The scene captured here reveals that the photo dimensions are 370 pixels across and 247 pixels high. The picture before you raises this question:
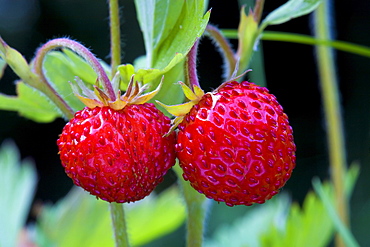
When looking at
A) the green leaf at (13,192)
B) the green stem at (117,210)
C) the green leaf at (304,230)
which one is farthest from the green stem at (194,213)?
the green leaf at (13,192)

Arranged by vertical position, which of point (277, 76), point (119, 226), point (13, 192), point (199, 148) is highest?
point (199, 148)

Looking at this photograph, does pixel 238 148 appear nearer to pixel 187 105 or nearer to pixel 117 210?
pixel 187 105

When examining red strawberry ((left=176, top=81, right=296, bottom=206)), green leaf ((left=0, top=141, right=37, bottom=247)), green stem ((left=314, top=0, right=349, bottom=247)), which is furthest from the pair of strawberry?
green leaf ((left=0, top=141, right=37, bottom=247))

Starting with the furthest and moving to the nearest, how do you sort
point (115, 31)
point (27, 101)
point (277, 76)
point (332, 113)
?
point (277, 76)
point (332, 113)
point (27, 101)
point (115, 31)

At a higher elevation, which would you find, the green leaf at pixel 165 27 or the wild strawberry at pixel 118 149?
the green leaf at pixel 165 27

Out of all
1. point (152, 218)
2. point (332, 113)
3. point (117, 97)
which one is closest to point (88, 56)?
point (117, 97)

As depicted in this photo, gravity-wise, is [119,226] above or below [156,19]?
below

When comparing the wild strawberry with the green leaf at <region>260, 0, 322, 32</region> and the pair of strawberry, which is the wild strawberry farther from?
the green leaf at <region>260, 0, 322, 32</region>

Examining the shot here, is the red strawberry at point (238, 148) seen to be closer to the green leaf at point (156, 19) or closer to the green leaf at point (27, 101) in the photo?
the green leaf at point (156, 19)
